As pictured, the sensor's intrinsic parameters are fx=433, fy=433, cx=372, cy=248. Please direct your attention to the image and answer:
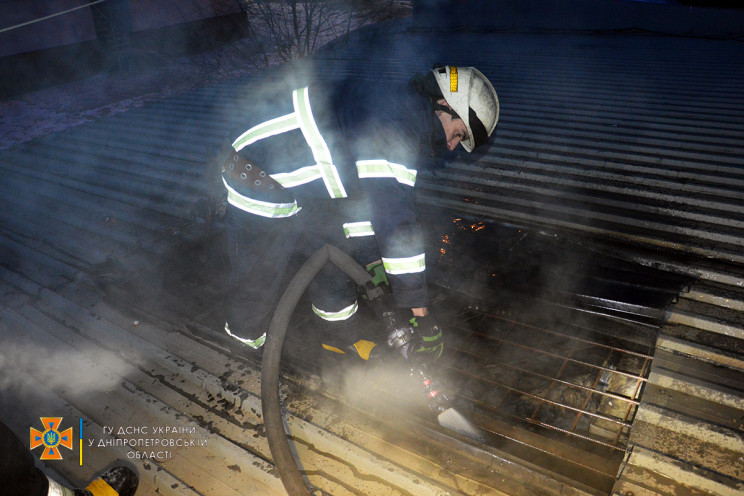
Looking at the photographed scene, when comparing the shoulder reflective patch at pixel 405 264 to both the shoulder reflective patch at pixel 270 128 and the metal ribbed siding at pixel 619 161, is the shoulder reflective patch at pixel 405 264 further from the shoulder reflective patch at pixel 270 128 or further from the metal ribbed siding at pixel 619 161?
the metal ribbed siding at pixel 619 161

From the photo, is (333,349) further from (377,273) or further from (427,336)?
(427,336)

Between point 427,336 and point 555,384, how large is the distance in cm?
91

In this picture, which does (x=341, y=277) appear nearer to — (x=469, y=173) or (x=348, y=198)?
(x=348, y=198)

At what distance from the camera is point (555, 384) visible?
8.25 ft

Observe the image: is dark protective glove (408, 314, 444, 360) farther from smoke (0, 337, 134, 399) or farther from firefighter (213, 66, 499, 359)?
smoke (0, 337, 134, 399)

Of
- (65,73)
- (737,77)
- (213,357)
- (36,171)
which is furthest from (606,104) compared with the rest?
(65,73)

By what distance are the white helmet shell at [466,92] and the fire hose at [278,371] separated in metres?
0.93

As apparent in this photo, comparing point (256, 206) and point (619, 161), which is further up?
point (256, 206)

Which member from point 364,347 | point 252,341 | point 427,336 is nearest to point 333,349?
point 364,347

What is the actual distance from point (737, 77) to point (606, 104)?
109 inches

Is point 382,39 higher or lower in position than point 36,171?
higher

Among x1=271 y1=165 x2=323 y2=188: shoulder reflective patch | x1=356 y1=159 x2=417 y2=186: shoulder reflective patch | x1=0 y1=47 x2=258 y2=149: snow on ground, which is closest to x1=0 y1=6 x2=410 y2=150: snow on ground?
Result: x1=0 y1=47 x2=258 y2=149: snow on ground

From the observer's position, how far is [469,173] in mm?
4426

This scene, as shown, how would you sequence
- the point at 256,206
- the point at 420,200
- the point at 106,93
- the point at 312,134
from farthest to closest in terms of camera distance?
1. the point at 106,93
2. the point at 420,200
3. the point at 256,206
4. the point at 312,134
